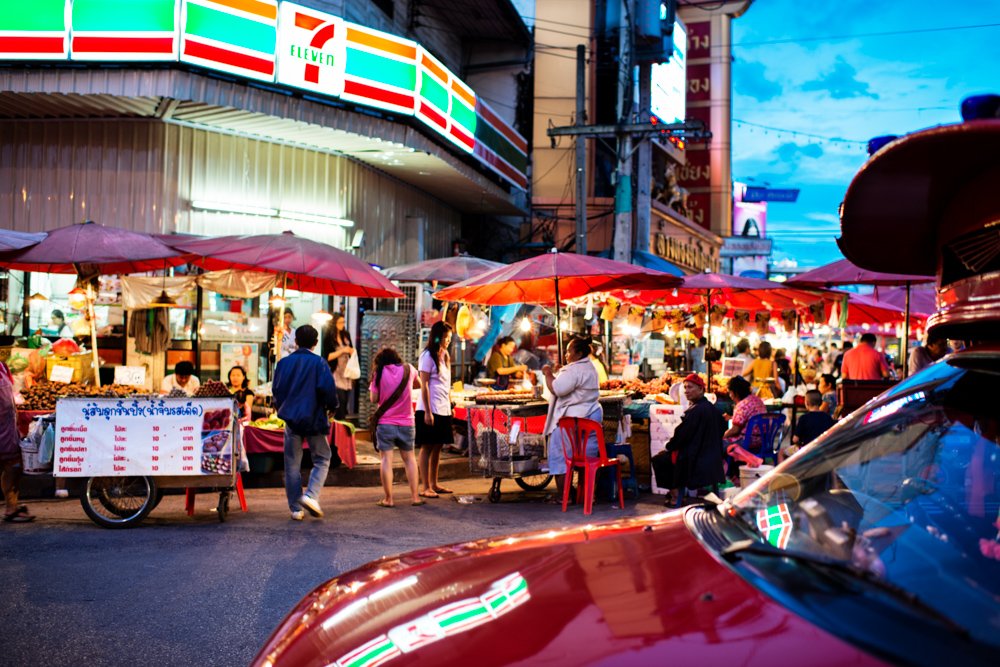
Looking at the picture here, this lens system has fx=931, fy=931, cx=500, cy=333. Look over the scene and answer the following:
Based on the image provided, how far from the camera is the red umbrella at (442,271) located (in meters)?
14.9

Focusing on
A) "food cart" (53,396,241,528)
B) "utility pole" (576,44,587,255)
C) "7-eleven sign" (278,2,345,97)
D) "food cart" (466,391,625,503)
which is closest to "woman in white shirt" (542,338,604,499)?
"food cart" (466,391,625,503)

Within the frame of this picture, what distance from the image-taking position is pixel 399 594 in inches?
108

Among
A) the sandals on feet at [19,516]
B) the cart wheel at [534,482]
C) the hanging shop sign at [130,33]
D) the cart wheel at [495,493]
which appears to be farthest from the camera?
the hanging shop sign at [130,33]

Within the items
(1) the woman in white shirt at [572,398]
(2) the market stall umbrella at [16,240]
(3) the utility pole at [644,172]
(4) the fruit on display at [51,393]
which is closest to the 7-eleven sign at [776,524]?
(1) the woman in white shirt at [572,398]

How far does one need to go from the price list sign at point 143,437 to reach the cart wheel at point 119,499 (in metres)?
0.20

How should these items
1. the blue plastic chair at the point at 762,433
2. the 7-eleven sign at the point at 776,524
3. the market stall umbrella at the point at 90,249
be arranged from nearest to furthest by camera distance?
the 7-eleven sign at the point at 776,524 → the market stall umbrella at the point at 90,249 → the blue plastic chair at the point at 762,433

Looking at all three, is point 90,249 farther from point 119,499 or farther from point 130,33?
point 130,33

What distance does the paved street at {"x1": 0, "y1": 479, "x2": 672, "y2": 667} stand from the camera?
545 cm

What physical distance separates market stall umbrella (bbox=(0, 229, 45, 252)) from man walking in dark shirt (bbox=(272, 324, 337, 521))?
13.0 ft

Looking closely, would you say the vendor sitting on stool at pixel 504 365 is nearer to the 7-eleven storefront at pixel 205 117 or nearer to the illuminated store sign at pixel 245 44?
the 7-eleven storefront at pixel 205 117

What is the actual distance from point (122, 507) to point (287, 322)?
22.6 ft

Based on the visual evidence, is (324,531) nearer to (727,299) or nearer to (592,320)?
(592,320)

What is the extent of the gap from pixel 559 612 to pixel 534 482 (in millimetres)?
10024

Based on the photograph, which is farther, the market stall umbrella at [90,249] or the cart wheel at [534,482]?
the cart wheel at [534,482]
